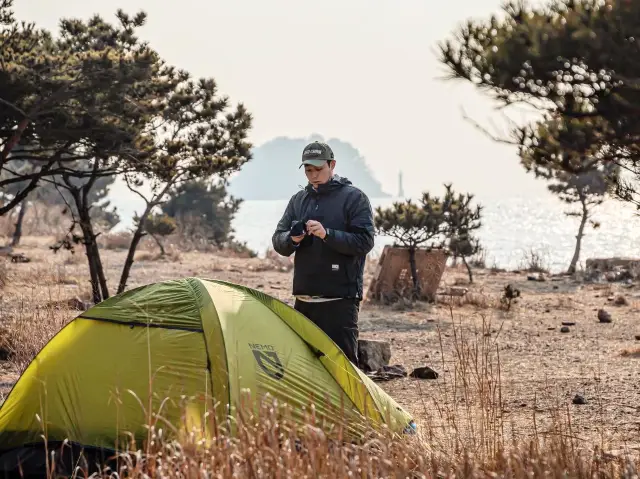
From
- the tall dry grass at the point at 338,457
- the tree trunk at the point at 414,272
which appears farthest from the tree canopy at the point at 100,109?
the tall dry grass at the point at 338,457

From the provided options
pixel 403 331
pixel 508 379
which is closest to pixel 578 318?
pixel 403 331

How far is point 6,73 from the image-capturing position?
11289 millimetres

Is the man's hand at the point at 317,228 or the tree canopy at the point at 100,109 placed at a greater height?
the tree canopy at the point at 100,109

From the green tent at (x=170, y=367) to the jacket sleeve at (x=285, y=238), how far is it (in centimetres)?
36

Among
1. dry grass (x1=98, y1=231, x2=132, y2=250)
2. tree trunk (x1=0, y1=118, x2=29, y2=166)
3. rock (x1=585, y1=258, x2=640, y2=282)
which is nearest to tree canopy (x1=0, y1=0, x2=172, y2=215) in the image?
tree trunk (x1=0, y1=118, x2=29, y2=166)

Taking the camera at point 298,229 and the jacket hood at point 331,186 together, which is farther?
the jacket hood at point 331,186

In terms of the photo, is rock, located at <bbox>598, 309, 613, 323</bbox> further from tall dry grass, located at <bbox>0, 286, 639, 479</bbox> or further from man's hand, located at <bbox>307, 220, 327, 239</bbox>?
tall dry grass, located at <bbox>0, 286, 639, 479</bbox>

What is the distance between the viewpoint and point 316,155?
20.4ft

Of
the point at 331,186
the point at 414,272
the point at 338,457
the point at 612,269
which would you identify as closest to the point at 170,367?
the point at 331,186

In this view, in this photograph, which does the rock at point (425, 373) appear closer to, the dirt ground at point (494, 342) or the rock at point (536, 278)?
the dirt ground at point (494, 342)

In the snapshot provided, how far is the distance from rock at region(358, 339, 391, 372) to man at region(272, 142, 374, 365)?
3078 mm

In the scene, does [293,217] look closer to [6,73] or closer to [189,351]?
[189,351]

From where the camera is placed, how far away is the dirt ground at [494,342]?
6242 mm

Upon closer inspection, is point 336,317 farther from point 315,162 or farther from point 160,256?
point 160,256
